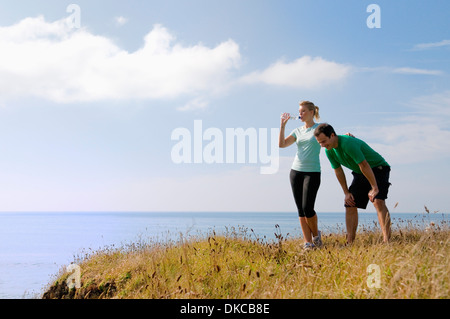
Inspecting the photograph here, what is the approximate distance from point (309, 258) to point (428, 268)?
1.72m

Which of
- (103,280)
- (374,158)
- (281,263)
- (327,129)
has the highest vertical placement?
(327,129)

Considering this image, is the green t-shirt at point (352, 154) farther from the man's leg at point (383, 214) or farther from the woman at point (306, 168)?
the man's leg at point (383, 214)

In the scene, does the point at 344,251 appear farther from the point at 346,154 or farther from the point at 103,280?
the point at 103,280

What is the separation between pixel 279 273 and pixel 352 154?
2057 millimetres

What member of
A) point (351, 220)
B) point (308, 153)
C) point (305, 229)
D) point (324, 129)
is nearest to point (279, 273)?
point (305, 229)

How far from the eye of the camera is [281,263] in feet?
19.2

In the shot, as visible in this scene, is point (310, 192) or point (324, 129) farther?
point (310, 192)

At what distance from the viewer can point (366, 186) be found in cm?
571

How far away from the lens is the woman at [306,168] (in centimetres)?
592

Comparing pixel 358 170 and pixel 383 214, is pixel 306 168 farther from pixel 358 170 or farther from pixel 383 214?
pixel 383 214

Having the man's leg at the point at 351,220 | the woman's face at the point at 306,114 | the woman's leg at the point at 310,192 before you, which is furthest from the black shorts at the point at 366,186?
the woman's face at the point at 306,114
